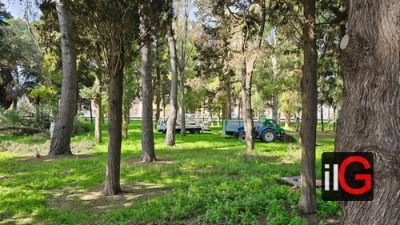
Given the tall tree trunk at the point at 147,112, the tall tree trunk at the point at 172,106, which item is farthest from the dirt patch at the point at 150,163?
the tall tree trunk at the point at 172,106

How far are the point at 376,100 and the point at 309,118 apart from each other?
2.67 m

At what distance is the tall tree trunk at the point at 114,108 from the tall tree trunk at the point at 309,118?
334 centimetres

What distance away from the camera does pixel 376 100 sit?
1920mm

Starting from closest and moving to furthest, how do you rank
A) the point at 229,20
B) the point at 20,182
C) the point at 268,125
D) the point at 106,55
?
the point at 106,55 < the point at 20,182 < the point at 229,20 < the point at 268,125

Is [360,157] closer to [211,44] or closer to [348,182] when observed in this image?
[348,182]

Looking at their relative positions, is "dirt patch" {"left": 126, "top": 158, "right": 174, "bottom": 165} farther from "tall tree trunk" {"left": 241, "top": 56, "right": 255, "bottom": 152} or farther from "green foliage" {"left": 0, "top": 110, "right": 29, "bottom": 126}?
"green foliage" {"left": 0, "top": 110, "right": 29, "bottom": 126}

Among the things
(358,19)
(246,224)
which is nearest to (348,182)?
(358,19)

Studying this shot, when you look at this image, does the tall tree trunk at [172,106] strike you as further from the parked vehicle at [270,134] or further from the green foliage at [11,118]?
the green foliage at [11,118]

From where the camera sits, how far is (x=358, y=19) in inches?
80.0

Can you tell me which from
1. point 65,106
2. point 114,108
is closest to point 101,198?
point 114,108

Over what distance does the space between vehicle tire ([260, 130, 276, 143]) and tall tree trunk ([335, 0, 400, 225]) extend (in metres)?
15.6

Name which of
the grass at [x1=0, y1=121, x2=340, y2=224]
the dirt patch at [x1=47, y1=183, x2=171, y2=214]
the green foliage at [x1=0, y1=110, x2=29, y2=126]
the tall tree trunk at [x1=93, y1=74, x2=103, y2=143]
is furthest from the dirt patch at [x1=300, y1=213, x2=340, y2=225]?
the green foliage at [x1=0, y1=110, x2=29, y2=126]

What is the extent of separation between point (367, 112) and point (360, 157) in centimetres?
29

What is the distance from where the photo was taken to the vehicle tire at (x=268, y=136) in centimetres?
1742
